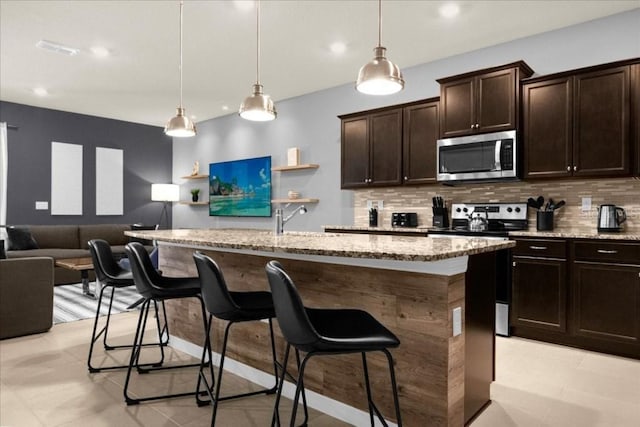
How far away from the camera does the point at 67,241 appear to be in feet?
22.6

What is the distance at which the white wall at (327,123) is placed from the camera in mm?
3938

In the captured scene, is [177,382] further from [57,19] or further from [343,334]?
[57,19]

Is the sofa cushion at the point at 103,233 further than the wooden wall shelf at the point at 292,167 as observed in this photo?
Yes

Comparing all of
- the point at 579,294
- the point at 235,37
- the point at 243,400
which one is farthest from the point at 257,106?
the point at 579,294

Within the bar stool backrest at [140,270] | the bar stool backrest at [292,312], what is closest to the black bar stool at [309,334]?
the bar stool backrest at [292,312]

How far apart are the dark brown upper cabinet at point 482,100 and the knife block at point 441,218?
0.84m

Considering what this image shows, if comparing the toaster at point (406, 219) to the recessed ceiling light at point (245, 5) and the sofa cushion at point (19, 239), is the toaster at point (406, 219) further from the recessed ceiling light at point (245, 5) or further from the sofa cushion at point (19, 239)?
the sofa cushion at point (19, 239)

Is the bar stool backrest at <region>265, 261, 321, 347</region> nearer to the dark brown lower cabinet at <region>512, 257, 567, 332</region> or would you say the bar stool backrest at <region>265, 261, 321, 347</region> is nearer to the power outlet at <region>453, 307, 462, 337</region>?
the power outlet at <region>453, 307, 462, 337</region>

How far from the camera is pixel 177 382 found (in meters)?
2.81

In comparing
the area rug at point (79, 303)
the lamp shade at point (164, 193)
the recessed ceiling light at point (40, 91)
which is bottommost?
the area rug at point (79, 303)

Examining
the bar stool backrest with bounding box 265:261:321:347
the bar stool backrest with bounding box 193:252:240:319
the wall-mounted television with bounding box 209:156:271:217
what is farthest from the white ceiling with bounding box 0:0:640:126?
the bar stool backrest with bounding box 265:261:321:347

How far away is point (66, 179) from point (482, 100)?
682cm

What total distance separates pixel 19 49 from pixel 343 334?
5073mm

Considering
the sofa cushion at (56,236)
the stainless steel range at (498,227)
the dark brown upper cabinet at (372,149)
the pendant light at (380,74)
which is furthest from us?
the sofa cushion at (56,236)
